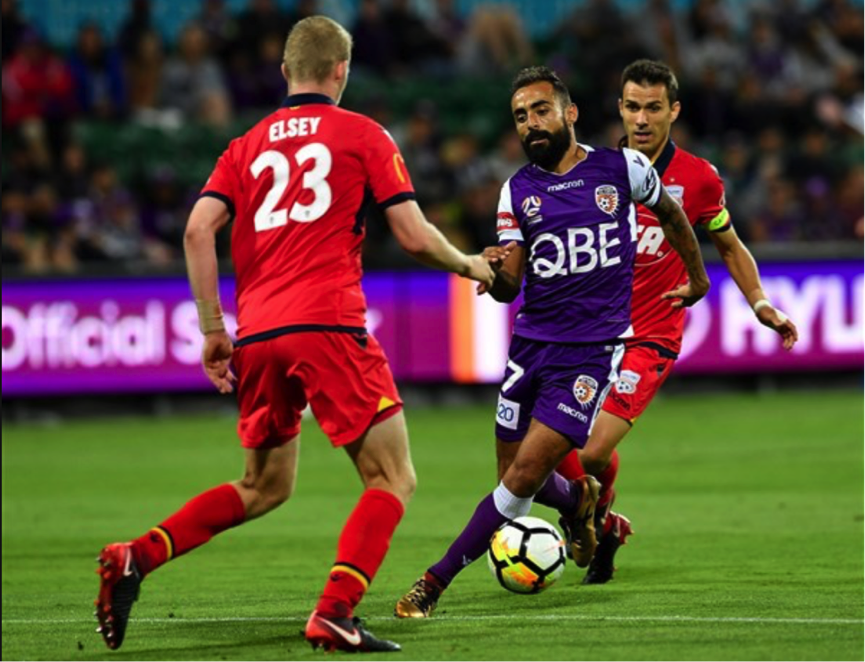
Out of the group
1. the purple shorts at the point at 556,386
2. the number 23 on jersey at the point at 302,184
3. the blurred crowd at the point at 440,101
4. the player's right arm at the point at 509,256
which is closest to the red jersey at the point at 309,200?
the number 23 on jersey at the point at 302,184

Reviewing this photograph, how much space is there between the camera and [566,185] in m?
8.06

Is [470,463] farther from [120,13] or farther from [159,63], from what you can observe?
[120,13]

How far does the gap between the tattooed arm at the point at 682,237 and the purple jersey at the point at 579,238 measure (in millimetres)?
92

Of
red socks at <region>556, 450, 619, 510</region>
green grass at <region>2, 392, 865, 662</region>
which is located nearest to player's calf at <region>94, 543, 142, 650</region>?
green grass at <region>2, 392, 865, 662</region>

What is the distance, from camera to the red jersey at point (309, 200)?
695cm

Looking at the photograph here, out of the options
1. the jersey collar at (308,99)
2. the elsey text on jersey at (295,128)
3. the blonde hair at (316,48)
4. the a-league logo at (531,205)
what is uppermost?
the blonde hair at (316,48)

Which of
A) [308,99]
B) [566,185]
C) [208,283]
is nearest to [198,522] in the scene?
[208,283]

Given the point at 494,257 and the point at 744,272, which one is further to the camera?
the point at 744,272

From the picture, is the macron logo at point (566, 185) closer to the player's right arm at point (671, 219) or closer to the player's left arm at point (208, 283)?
the player's right arm at point (671, 219)

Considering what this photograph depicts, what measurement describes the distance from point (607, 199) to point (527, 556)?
1.64m

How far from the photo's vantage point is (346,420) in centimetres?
687

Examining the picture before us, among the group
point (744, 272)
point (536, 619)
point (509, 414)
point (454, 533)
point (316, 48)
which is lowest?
point (454, 533)

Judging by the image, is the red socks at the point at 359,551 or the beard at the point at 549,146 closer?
the red socks at the point at 359,551

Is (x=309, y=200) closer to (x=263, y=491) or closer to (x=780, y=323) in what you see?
(x=263, y=491)
